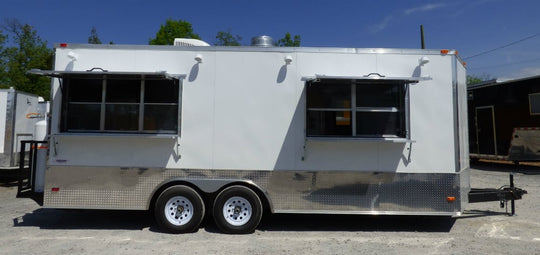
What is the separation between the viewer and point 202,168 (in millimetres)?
4855

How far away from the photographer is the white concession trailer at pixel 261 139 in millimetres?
4797

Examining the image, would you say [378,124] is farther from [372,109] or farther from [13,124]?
[13,124]

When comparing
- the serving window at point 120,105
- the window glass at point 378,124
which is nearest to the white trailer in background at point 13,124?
the serving window at point 120,105

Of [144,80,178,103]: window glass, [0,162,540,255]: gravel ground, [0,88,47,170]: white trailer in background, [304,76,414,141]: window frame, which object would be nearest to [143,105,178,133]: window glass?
[144,80,178,103]: window glass

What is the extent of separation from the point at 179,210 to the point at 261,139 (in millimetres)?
1691

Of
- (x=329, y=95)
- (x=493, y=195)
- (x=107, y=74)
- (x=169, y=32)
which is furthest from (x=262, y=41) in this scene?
(x=169, y=32)

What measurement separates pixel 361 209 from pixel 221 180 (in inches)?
86.8

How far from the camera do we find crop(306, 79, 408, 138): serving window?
4812 millimetres

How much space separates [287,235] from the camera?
16.0ft

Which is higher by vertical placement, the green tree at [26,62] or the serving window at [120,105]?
the green tree at [26,62]

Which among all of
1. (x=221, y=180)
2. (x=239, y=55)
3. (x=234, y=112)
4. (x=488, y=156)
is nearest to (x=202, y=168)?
(x=221, y=180)

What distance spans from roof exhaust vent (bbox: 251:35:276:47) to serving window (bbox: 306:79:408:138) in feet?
3.92

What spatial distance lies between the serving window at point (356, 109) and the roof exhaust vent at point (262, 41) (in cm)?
120

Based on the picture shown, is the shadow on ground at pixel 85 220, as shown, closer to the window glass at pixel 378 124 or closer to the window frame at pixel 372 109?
the window frame at pixel 372 109
